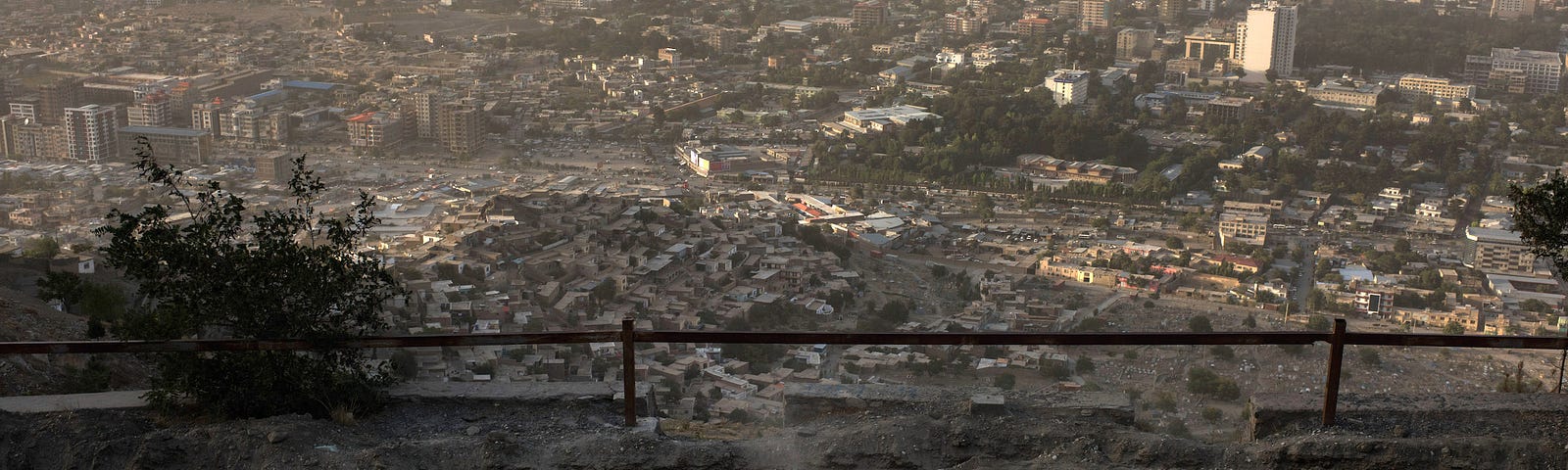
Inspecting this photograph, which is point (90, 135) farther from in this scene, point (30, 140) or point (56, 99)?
point (56, 99)

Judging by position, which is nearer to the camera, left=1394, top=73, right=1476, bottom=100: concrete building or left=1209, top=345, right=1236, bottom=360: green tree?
left=1209, top=345, right=1236, bottom=360: green tree

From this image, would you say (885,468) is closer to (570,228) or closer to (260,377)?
(260,377)

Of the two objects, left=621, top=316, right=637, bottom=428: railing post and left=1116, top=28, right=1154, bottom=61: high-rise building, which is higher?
left=621, top=316, right=637, bottom=428: railing post

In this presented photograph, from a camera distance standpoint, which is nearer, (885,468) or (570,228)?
(885,468)

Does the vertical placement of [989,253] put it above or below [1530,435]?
below

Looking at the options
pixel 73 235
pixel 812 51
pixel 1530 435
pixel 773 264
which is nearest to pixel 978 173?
pixel 773 264

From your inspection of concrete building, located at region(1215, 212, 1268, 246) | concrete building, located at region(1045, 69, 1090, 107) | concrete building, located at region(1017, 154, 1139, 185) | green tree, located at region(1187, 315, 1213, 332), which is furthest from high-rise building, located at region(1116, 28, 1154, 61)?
green tree, located at region(1187, 315, 1213, 332)

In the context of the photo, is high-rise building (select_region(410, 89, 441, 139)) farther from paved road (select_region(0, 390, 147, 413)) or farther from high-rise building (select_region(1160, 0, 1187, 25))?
paved road (select_region(0, 390, 147, 413))

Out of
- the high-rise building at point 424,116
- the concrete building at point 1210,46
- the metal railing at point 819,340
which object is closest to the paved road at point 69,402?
the metal railing at point 819,340
